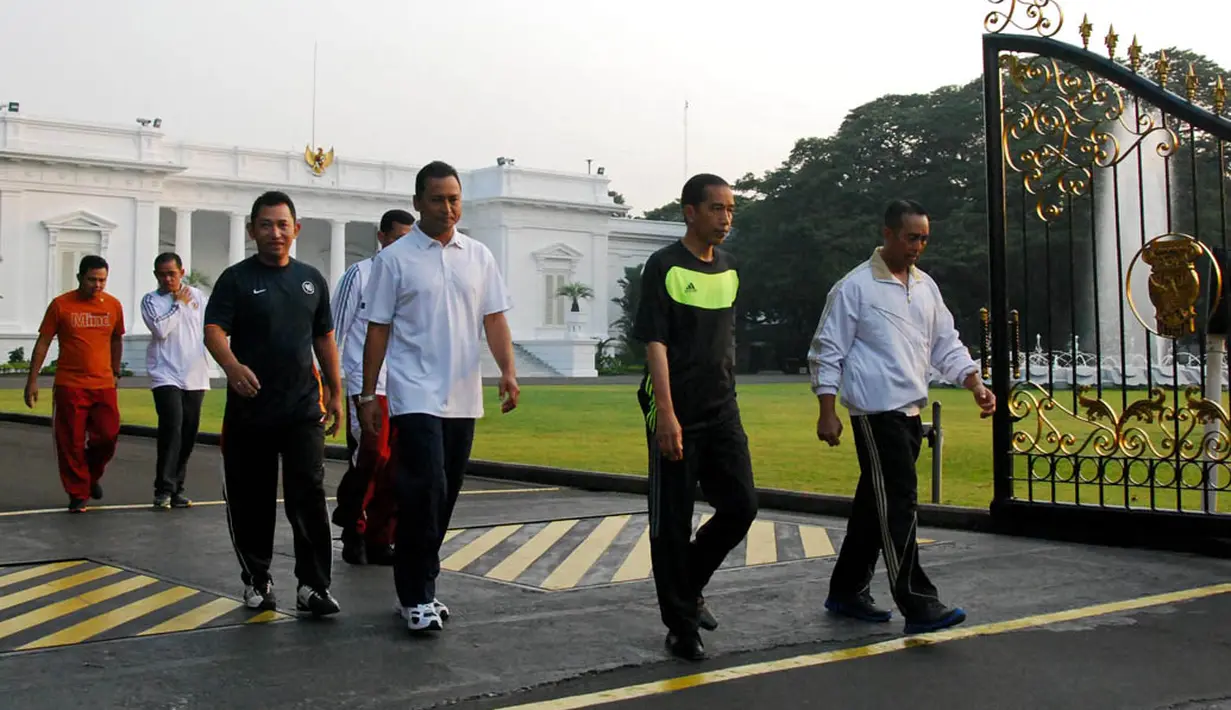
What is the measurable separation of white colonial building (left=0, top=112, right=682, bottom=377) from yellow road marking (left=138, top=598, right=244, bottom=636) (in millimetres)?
44008

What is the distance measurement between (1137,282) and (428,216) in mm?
4788

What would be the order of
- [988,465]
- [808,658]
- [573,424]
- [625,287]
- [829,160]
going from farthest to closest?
1. [625,287]
2. [829,160]
3. [573,424]
4. [988,465]
5. [808,658]

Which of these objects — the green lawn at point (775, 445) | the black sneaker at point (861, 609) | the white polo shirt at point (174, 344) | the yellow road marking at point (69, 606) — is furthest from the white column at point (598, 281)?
the black sneaker at point (861, 609)

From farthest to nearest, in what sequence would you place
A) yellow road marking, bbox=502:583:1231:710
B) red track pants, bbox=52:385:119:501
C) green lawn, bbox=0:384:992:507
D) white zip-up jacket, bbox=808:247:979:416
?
green lawn, bbox=0:384:992:507 < red track pants, bbox=52:385:119:501 < white zip-up jacket, bbox=808:247:979:416 < yellow road marking, bbox=502:583:1231:710

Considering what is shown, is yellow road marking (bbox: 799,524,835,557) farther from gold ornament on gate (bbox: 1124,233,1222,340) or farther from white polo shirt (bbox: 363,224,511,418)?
white polo shirt (bbox: 363,224,511,418)

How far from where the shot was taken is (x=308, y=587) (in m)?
5.70

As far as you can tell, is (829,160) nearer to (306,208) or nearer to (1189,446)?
(306,208)

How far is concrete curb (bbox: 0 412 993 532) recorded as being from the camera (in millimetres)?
8836

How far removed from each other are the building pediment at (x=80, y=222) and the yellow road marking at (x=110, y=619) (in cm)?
4898

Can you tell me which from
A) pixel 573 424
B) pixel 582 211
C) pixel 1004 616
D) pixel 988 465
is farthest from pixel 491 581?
pixel 582 211

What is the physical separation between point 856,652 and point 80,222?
169 feet

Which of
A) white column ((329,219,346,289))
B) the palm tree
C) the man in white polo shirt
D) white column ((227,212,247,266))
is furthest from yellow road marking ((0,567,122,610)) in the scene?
the palm tree

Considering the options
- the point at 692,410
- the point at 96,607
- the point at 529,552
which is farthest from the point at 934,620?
the point at 96,607

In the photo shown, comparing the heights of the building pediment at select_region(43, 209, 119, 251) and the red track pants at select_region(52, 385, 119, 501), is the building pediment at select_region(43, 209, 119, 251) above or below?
above
